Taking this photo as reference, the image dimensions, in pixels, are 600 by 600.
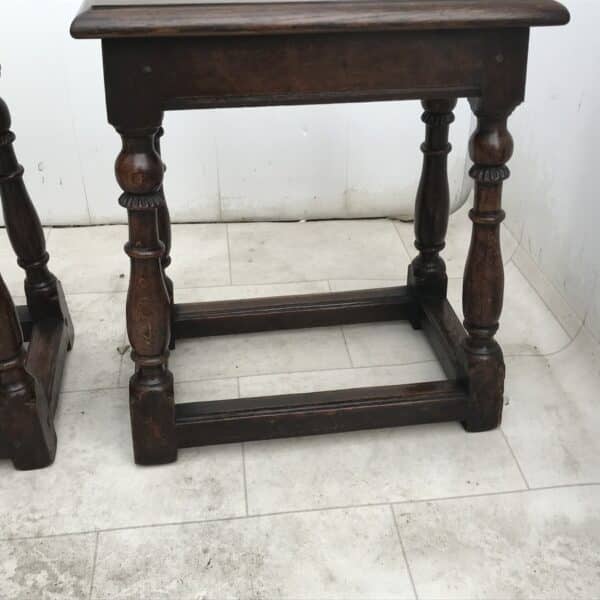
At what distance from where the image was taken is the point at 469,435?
1561 mm

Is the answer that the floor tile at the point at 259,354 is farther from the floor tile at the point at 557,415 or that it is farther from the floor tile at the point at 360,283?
the floor tile at the point at 557,415

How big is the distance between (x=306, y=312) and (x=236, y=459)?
44 centimetres

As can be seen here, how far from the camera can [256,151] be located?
2.37 meters

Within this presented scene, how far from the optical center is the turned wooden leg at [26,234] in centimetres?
158

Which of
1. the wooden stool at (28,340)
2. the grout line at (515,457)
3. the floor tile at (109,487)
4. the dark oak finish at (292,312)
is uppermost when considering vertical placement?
the wooden stool at (28,340)

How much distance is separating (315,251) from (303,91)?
1028 millimetres

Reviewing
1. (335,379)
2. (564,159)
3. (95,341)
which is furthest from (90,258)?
(564,159)

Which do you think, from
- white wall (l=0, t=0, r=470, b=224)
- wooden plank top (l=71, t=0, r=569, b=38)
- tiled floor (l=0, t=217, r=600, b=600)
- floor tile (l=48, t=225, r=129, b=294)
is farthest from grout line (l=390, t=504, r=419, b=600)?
white wall (l=0, t=0, r=470, b=224)

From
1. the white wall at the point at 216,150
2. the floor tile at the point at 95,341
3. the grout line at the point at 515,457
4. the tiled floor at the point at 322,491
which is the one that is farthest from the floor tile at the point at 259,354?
the white wall at the point at 216,150

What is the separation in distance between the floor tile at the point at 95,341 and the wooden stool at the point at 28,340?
32 millimetres

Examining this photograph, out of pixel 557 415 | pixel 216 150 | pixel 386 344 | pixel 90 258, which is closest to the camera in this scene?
pixel 557 415

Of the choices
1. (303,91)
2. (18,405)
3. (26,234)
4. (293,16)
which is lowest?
(18,405)

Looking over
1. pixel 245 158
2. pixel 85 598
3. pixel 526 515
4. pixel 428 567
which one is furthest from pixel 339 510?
pixel 245 158

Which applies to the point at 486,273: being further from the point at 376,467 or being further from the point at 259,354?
the point at 259,354
